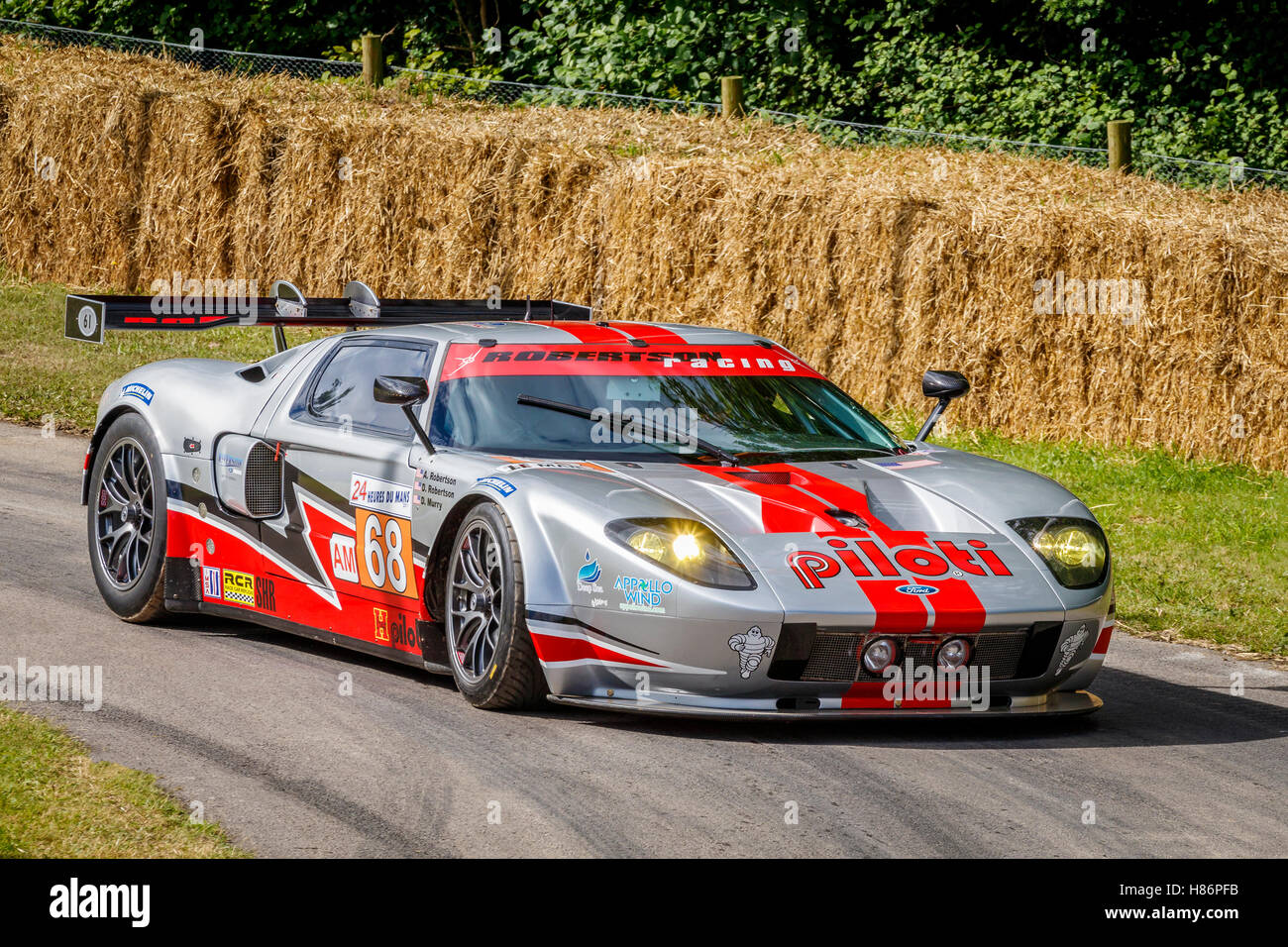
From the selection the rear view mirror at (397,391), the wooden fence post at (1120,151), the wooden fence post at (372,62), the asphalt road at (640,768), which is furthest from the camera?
the wooden fence post at (372,62)

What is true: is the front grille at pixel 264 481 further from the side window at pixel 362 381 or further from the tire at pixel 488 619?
the tire at pixel 488 619

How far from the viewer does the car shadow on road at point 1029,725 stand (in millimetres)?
6017

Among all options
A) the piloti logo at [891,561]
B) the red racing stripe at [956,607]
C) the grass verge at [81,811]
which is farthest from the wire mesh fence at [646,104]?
the grass verge at [81,811]

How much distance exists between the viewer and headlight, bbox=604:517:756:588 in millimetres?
5785

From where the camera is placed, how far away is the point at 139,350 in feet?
54.5

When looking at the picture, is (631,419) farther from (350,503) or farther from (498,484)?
(350,503)

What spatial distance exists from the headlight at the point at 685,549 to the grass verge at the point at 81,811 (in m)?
1.72

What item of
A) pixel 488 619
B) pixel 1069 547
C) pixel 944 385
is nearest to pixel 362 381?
pixel 488 619

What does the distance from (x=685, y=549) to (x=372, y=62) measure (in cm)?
1596

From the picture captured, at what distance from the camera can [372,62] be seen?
20.6 metres

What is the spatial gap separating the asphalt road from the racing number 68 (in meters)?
0.40

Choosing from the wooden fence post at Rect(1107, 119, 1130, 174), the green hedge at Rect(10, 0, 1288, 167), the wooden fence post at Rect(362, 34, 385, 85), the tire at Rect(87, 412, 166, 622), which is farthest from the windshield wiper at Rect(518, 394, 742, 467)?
the green hedge at Rect(10, 0, 1288, 167)
